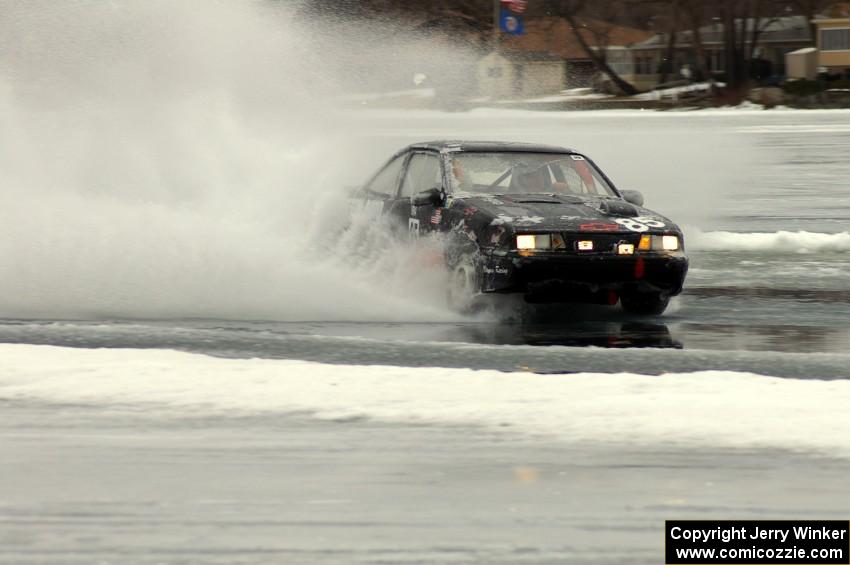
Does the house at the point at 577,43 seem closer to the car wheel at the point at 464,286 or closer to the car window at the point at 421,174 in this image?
the car window at the point at 421,174

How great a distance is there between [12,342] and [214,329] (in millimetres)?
1307

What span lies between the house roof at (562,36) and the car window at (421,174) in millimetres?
75363

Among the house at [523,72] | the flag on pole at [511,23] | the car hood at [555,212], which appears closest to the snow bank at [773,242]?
the car hood at [555,212]

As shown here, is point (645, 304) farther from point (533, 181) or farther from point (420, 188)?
point (420, 188)

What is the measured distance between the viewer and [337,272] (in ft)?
35.2

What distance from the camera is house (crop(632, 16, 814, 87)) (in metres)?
88.7

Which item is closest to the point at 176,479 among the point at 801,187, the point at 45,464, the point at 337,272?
the point at 45,464

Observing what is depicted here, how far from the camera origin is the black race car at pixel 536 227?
9234 millimetres

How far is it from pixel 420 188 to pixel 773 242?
557 centimetres

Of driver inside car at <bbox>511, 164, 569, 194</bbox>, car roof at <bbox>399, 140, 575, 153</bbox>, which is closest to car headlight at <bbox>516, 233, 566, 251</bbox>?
driver inside car at <bbox>511, 164, 569, 194</bbox>

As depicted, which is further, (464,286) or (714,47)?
(714,47)

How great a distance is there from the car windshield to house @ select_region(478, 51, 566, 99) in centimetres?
7584

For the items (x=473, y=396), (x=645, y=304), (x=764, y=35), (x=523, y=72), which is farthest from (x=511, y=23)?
(x=473, y=396)

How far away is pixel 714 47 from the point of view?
88750 millimetres
